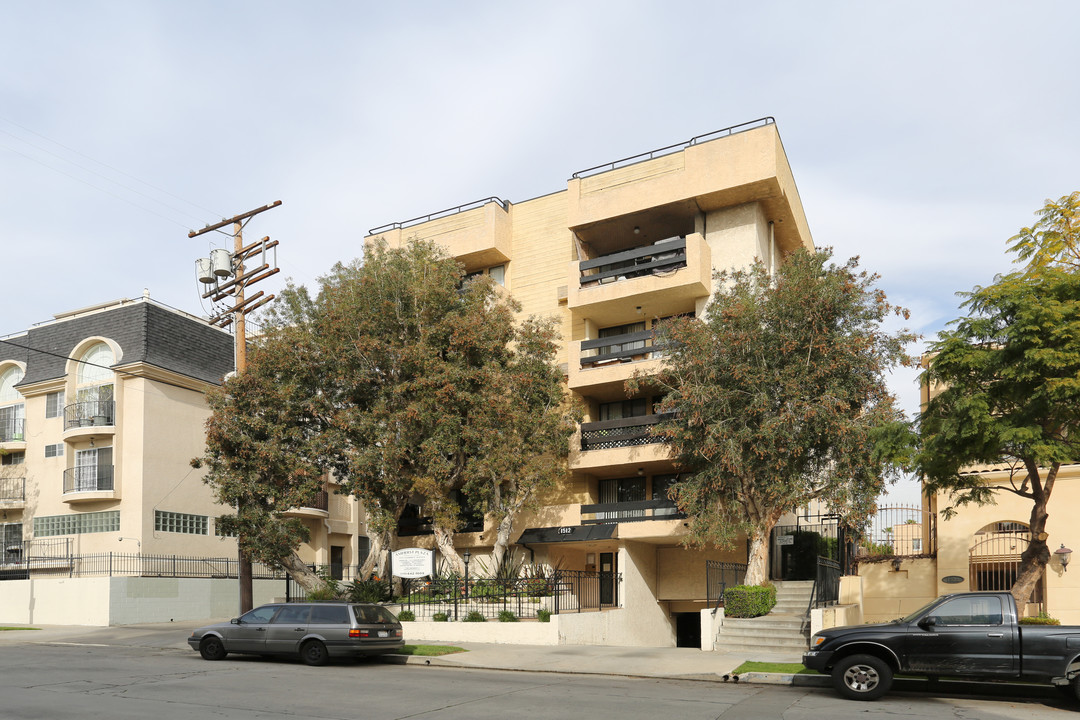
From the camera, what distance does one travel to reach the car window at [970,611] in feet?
44.4

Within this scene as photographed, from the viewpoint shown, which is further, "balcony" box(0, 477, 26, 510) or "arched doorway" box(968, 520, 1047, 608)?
"balcony" box(0, 477, 26, 510)

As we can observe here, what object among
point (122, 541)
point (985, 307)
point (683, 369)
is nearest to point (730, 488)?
point (683, 369)

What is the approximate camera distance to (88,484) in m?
36.1

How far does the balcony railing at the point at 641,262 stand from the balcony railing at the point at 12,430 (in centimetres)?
2580

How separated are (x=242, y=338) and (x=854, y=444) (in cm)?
1702

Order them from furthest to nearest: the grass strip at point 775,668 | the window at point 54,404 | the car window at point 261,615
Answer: the window at point 54,404
the car window at point 261,615
the grass strip at point 775,668

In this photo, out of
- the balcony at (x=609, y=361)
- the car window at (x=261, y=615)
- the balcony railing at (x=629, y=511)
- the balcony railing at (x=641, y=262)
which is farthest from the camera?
the balcony railing at (x=641, y=262)

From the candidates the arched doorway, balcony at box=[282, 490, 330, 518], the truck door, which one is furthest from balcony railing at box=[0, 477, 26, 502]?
the truck door

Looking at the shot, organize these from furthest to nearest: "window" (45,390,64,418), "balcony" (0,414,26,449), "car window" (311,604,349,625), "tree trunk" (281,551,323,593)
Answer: "balcony" (0,414,26,449) < "window" (45,390,64,418) < "tree trunk" (281,551,323,593) < "car window" (311,604,349,625)

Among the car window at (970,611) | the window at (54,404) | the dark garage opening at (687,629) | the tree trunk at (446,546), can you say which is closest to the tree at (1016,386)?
the car window at (970,611)

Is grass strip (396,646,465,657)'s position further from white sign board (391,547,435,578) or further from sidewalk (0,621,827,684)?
white sign board (391,547,435,578)

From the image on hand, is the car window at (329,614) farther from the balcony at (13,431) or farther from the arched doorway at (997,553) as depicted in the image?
the balcony at (13,431)

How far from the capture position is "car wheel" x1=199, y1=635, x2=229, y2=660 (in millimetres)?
18938

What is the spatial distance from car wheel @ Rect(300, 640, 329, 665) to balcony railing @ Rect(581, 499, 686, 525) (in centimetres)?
1319
